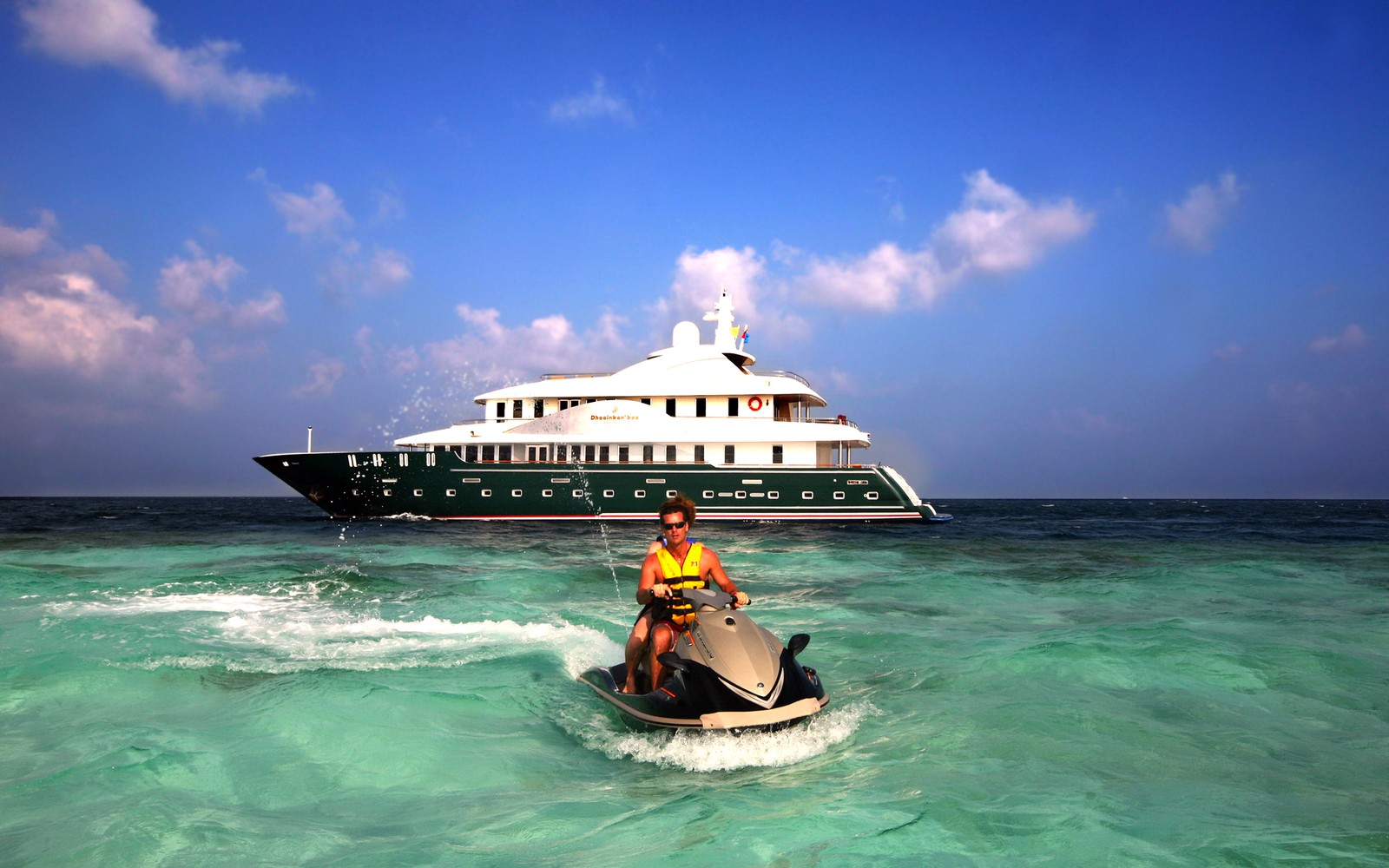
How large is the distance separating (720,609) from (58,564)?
20.7 m

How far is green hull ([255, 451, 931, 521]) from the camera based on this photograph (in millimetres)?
33625

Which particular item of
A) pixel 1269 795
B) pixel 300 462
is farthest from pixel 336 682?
pixel 300 462

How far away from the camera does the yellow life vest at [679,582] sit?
6.29 metres

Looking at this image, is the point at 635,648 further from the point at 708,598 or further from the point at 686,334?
the point at 686,334

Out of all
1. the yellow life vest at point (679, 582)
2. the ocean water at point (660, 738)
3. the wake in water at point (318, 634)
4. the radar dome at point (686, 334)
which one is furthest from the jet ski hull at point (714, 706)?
the radar dome at point (686, 334)

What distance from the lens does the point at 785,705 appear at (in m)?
5.91

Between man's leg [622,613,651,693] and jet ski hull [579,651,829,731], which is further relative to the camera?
man's leg [622,613,651,693]

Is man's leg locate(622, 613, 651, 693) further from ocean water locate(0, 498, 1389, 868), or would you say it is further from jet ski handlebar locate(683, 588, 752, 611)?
jet ski handlebar locate(683, 588, 752, 611)

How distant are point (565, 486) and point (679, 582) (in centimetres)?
2808

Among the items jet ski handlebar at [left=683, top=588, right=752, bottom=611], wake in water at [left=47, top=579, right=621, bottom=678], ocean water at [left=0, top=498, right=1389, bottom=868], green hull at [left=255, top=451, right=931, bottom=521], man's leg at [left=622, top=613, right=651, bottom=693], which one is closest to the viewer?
ocean water at [left=0, top=498, right=1389, bottom=868]

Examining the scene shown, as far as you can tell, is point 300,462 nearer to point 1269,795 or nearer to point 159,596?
point 159,596

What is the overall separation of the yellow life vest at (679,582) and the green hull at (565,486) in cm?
2704

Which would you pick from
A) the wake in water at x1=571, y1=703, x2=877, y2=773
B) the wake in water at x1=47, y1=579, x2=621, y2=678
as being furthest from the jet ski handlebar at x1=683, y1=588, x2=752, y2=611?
the wake in water at x1=47, y1=579, x2=621, y2=678

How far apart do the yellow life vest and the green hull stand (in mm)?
27043
